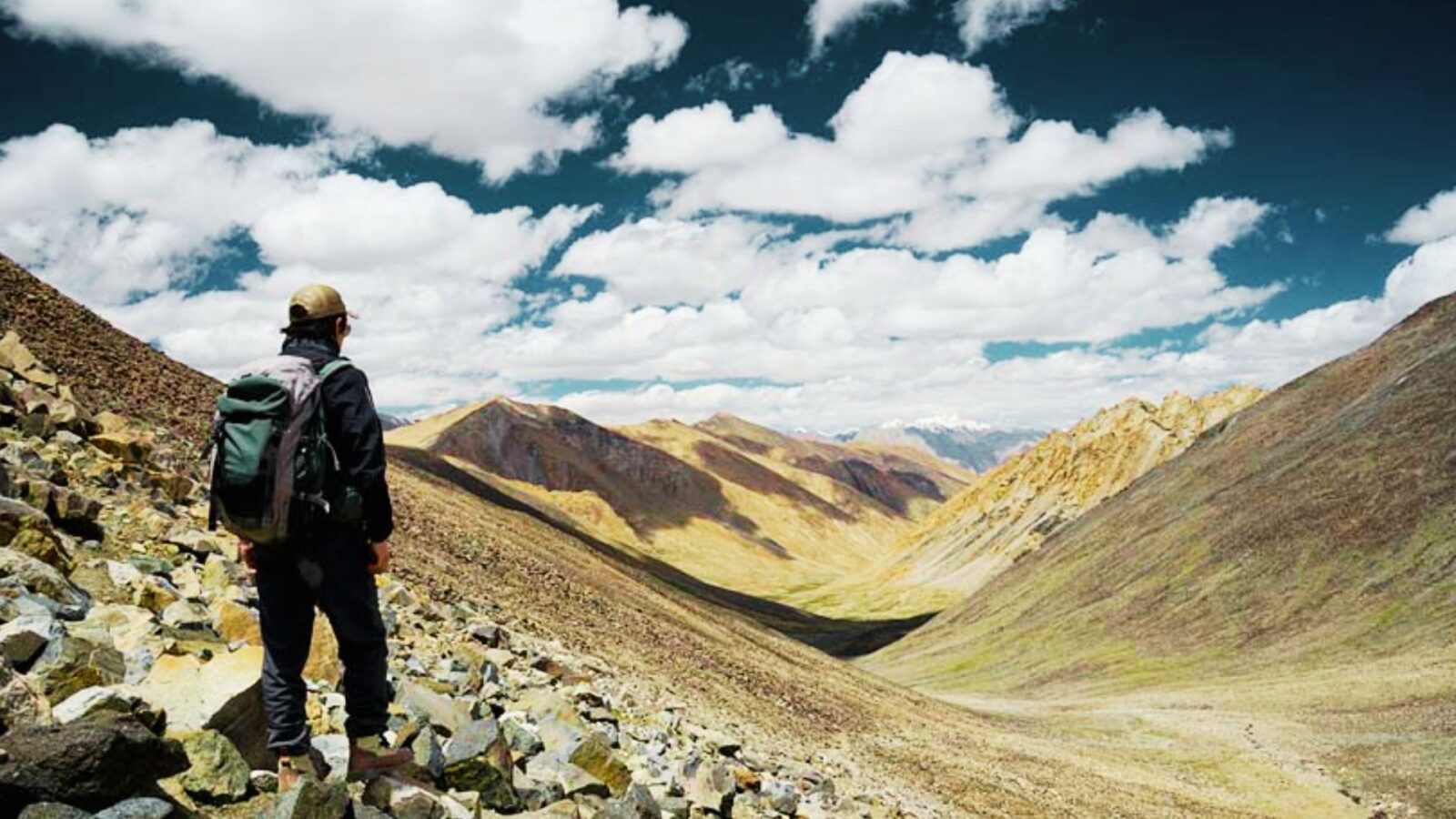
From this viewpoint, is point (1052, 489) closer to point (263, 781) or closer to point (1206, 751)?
point (1206, 751)

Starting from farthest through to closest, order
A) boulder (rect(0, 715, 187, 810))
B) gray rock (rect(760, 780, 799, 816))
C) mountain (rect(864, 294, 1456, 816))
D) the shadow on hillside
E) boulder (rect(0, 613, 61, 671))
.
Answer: the shadow on hillside
mountain (rect(864, 294, 1456, 816))
gray rock (rect(760, 780, 799, 816))
boulder (rect(0, 613, 61, 671))
boulder (rect(0, 715, 187, 810))

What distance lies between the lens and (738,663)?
3947cm

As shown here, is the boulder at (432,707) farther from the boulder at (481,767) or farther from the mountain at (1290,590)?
the mountain at (1290,590)

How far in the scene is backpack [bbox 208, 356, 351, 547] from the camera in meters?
6.62

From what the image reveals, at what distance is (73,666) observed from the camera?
714cm

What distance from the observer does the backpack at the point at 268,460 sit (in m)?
6.62

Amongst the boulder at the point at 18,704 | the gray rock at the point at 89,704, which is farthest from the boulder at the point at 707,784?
the boulder at the point at 18,704

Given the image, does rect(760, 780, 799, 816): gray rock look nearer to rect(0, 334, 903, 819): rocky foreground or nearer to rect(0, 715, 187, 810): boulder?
rect(0, 334, 903, 819): rocky foreground

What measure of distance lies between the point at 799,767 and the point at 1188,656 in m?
76.2

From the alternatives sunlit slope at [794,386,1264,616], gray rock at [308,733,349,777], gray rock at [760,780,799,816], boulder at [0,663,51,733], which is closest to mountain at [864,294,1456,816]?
sunlit slope at [794,386,1264,616]

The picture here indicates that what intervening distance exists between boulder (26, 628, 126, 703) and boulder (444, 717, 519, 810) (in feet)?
10.7

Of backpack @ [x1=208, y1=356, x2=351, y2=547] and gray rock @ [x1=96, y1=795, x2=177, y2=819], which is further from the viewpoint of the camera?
backpack @ [x1=208, y1=356, x2=351, y2=547]

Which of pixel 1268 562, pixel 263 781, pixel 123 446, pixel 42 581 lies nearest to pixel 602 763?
pixel 263 781

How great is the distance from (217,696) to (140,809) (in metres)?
2.03
